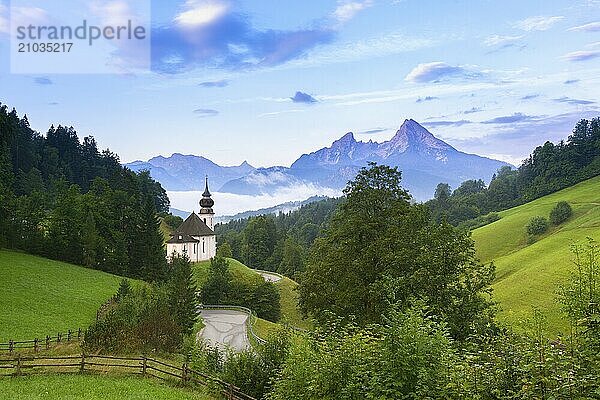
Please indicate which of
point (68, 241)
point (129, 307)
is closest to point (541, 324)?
point (129, 307)

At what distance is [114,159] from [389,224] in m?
121

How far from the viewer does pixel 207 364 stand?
22.8 meters

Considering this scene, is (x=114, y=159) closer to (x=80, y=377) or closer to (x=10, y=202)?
(x=10, y=202)

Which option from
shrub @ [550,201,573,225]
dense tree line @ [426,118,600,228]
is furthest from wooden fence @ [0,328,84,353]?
dense tree line @ [426,118,600,228]

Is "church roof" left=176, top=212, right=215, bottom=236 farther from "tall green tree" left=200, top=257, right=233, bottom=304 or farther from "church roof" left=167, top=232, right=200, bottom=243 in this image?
"tall green tree" left=200, top=257, right=233, bottom=304

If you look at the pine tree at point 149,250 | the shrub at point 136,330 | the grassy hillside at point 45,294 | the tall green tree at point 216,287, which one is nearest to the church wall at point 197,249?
the pine tree at point 149,250

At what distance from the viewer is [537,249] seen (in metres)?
60.7

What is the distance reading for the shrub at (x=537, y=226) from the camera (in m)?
71.8

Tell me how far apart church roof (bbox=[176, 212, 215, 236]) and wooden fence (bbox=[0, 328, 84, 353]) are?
4613 cm

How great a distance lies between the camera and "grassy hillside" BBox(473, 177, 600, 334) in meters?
44.3

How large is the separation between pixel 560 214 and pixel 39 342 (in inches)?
2751

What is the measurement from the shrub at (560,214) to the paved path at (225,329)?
5012cm

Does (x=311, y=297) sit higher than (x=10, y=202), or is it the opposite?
(x=10, y=202)

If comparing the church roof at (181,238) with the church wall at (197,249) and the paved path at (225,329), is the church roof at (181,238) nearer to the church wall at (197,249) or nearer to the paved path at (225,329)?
the church wall at (197,249)
